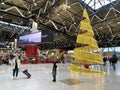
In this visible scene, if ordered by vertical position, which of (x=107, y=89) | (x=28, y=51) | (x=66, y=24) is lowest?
(x=107, y=89)

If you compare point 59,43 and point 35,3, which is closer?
point 35,3

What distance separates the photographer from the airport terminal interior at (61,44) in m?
8.71

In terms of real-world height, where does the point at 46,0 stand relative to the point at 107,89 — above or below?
above

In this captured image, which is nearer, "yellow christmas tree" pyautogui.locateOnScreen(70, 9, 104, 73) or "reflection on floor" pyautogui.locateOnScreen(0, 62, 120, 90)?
"reflection on floor" pyautogui.locateOnScreen(0, 62, 120, 90)

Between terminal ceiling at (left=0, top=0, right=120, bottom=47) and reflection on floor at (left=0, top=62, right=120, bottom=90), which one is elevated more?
terminal ceiling at (left=0, top=0, right=120, bottom=47)

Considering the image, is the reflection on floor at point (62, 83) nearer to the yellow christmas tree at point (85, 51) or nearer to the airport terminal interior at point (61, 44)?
the airport terminal interior at point (61, 44)

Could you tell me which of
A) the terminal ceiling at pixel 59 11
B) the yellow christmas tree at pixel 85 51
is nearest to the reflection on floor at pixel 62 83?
the yellow christmas tree at pixel 85 51

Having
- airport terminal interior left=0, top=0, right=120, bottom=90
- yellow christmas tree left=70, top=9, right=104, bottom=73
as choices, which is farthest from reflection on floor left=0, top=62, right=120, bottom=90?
yellow christmas tree left=70, top=9, right=104, bottom=73

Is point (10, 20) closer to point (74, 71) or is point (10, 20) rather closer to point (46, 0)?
point (46, 0)

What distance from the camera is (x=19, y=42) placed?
22.9 m

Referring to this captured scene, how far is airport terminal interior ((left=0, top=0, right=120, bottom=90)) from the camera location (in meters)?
8.71

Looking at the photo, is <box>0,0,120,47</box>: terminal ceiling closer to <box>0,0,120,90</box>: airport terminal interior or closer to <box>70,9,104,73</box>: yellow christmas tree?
<box>0,0,120,90</box>: airport terminal interior

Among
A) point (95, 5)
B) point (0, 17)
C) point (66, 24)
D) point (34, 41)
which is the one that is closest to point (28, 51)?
point (34, 41)

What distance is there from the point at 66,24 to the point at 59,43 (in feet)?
21.9
